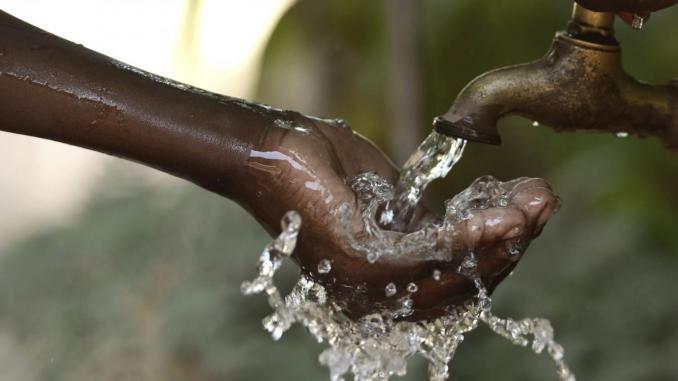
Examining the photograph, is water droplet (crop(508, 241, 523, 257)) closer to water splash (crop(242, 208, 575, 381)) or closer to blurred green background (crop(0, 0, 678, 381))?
water splash (crop(242, 208, 575, 381))

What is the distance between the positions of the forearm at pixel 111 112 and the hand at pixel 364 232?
0.13 feet

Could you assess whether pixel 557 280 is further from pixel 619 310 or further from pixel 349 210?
pixel 349 210

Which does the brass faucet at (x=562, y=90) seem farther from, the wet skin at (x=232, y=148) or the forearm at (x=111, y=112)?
the forearm at (x=111, y=112)

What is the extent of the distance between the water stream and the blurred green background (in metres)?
1.73

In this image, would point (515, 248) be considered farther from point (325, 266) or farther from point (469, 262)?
point (325, 266)

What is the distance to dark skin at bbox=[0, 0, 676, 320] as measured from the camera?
4.00 ft

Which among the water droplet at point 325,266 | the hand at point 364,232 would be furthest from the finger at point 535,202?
the water droplet at point 325,266

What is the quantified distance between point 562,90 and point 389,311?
1.05ft

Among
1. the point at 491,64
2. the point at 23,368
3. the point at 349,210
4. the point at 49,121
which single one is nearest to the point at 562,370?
the point at 349,210

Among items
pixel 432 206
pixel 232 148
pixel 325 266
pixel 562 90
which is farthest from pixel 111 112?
pixel 432 206

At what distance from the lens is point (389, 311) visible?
4.17ft

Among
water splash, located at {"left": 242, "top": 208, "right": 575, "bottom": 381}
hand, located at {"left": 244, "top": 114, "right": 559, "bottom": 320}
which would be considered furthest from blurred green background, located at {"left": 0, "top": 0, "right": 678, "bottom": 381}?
hand, located at {"left": 244, "top": 114, "right": 559, "bottom": 320}

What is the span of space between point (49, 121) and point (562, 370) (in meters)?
0.71

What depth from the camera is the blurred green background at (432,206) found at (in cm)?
320
